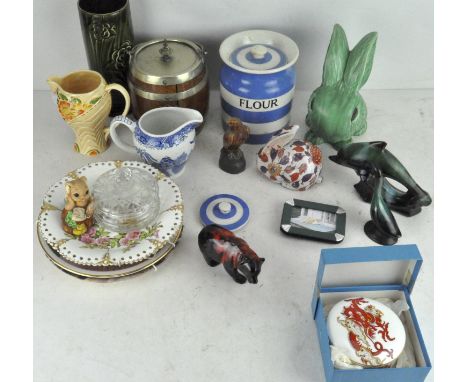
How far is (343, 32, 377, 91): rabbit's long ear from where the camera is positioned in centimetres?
92

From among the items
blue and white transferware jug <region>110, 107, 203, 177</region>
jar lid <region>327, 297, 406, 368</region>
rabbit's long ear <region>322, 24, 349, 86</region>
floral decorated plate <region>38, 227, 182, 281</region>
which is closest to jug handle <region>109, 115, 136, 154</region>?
blue and white transferware jug <region>110, 107, 203, 177</region>

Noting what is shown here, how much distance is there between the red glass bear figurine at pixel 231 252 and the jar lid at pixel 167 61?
0.96ft

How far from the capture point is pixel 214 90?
3.76 ft

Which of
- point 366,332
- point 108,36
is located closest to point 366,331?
point 366,332

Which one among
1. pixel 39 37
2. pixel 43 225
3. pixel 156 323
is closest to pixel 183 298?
pixel 156 323

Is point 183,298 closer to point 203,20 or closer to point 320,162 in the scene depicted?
point 320,162

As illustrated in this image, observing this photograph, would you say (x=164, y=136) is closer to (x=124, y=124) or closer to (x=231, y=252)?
(x=124, y=124)

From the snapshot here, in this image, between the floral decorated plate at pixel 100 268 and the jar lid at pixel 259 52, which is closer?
the floral decorated plate at pixel 100 268

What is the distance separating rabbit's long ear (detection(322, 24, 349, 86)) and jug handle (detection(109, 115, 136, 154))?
327 millimetres

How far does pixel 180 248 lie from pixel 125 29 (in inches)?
15.1

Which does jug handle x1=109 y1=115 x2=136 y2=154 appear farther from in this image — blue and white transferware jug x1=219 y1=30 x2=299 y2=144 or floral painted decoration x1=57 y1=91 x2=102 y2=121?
blue and white transferware jug x1=219 y1=30 x2=299 y2=144

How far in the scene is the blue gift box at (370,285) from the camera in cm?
70

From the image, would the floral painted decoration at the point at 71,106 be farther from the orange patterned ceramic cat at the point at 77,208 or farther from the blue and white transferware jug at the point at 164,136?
the orange patterned ceramic cat at the point at 77,208

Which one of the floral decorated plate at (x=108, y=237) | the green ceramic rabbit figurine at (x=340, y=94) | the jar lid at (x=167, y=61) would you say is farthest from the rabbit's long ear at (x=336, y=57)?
the floral decorated plate at (x=108, y=237)
